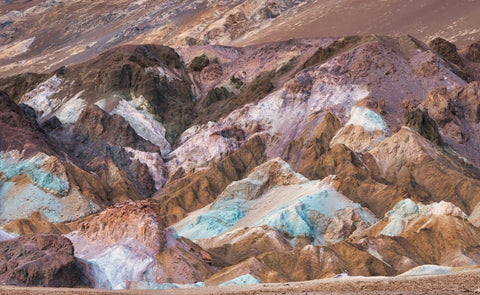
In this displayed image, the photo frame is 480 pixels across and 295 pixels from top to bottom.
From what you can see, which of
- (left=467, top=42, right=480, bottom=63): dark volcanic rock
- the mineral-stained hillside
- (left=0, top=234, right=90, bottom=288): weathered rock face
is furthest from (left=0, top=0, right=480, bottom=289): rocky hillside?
(left=467, top=42, right=480, bottom=63): dark volcanic rock

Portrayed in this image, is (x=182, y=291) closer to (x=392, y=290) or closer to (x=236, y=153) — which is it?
(x=392, y=290)

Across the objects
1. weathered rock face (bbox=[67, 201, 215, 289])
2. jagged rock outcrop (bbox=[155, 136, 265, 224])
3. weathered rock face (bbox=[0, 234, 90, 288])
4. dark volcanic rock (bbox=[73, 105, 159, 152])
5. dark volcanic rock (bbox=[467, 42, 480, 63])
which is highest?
weathered rock face (bbox=[0, 234, 90, 288])

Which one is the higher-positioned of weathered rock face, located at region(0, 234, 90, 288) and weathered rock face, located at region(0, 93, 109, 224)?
weathered rock face, located at region(0, 234, 90, 288)

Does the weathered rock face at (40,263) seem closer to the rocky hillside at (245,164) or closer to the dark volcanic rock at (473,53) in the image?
the rocky hillside at (245,164)

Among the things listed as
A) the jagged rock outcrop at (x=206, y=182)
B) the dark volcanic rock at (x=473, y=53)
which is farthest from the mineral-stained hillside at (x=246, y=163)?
the dark volcanic rock at (x=473, y=53)

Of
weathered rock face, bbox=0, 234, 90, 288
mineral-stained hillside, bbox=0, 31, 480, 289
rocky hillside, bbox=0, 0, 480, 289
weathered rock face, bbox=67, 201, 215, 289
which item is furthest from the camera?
mineral-stained hillside, bbox=0, 31, 480, 289

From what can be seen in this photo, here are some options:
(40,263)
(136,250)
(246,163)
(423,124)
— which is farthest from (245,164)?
(40,263)

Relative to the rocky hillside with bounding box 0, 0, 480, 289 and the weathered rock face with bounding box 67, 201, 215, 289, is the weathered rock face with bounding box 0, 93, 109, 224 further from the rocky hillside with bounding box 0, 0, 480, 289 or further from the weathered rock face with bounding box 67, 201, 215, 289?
the weathered rock face with bounding box 67, 201, 215, 289
